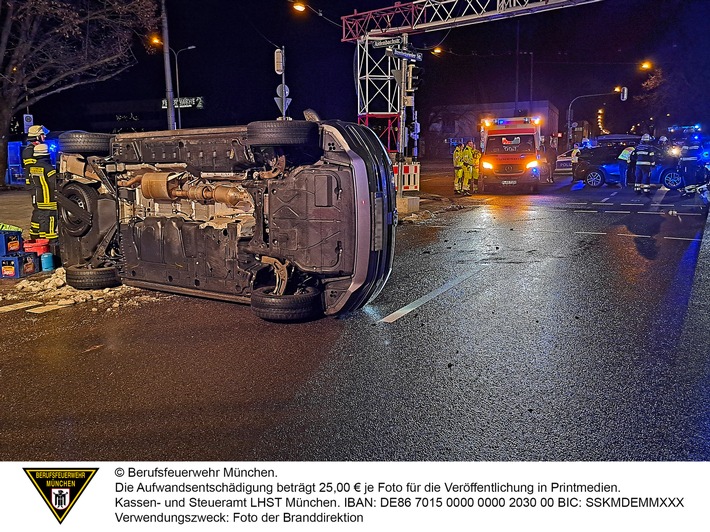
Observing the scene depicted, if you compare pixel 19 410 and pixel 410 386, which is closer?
pixel 19 410

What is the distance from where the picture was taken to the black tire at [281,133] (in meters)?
5.27

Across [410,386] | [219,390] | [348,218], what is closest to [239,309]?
[348,218]

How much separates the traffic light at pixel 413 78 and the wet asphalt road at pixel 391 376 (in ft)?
25.8

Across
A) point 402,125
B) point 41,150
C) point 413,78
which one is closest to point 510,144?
point 402,125

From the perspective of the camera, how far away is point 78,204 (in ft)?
23.1

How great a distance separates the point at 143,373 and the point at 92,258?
300 centimetres

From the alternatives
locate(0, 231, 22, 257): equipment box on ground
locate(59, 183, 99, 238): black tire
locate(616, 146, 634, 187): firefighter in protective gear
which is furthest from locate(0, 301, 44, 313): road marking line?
locate(616, 146, 634, 187): firefighter in protective gear

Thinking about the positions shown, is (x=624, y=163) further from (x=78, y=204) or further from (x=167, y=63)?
(x=78, y=204)

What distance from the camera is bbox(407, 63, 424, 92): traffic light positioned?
48.0ft

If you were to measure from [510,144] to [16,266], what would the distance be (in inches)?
671

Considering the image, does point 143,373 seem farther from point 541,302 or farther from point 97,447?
point 541,302

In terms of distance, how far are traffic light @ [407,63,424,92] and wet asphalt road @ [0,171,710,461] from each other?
7.87 metres
